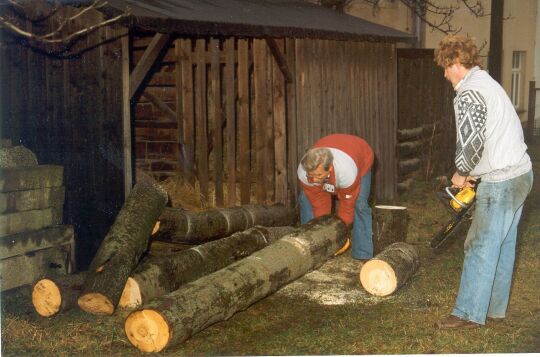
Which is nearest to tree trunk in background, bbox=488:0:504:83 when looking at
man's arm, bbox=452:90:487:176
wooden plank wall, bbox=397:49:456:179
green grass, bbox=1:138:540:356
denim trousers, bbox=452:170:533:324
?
wooden plank wall, bbox=397:49:456:179

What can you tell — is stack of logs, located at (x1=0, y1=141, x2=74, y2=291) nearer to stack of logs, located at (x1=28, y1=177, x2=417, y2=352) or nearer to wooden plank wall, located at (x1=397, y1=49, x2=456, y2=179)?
stack of logs, located at (x1=28, y1=177, x2=417, y2=352)

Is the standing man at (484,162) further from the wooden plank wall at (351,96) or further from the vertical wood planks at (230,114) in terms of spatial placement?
the vertical wood planks at (230,114)

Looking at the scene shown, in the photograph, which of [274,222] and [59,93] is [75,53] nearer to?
[59,93]

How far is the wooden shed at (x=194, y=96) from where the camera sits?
26.0 feet

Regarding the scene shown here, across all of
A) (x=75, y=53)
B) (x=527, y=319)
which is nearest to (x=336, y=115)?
(x=75, y=53)

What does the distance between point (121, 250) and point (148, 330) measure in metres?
1.29

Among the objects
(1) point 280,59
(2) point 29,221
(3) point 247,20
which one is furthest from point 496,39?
(2) point 29,221

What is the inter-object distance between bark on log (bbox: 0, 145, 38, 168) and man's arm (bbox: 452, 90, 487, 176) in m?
4.22

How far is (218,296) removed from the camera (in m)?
5.98

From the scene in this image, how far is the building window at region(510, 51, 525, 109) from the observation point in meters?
22.0

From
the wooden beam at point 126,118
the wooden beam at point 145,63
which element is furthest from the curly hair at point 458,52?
the wooden beam at point 126,118

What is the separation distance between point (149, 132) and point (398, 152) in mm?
4279

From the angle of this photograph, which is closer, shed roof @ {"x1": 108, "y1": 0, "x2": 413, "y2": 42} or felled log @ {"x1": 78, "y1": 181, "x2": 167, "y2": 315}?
felled log @ {"x1": 78, "y1": 181, "x2": 167, "y2": 315}

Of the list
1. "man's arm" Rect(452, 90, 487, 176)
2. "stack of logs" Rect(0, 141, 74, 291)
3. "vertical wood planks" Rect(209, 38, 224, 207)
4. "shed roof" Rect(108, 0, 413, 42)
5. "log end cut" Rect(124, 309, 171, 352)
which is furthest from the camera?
"vertical wood planks" Rect(209, 38, 224, 207)
